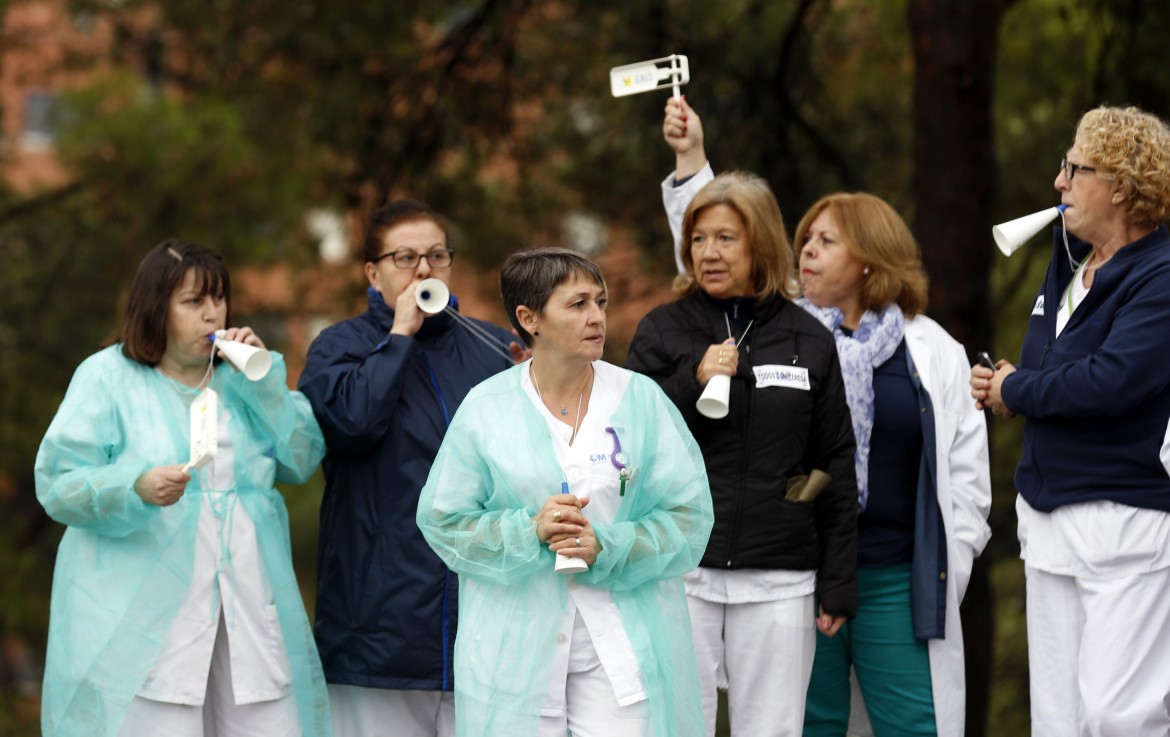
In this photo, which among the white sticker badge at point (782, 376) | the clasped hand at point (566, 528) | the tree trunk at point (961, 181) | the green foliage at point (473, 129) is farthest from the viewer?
the green foliage at point (473, 129)

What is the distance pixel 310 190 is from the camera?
12.2 metres

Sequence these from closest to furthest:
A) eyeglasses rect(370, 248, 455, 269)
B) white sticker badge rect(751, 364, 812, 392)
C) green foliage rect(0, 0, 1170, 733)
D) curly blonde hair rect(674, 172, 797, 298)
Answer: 1. white sticker badge rect(751, 364, 812, 392)
2. curly blonde hair rect(674, 172, 797, 298)
3. eyeglasses rect(370, 248, 455, 269)
4. green foliage rect(0, 0, 1170, 733)

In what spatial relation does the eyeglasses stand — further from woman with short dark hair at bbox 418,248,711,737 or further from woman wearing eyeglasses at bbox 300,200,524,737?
woman with short dark hair at bbox 418,248,711,737

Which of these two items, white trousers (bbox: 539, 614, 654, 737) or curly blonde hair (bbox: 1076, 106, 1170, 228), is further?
curly blonde hair (bbox: 1076, 106, 1170, 228)

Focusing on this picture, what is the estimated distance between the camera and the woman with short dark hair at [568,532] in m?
3.81

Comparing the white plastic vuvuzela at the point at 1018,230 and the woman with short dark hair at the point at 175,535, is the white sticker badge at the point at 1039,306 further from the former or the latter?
the woman with short dark hair at the point at 175,535

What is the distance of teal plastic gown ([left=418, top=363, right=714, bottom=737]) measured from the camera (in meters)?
3.81

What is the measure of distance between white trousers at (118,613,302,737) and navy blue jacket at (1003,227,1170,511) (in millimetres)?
2322

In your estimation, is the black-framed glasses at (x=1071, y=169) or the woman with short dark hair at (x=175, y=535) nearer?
the black-framed glasses at (x=1071, y=169)

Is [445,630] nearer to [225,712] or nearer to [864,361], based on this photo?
[225,712]

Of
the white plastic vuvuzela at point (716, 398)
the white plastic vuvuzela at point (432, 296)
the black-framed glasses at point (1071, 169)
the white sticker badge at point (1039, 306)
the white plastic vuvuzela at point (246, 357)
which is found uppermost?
the black-framed glasses at point (1071, 169)

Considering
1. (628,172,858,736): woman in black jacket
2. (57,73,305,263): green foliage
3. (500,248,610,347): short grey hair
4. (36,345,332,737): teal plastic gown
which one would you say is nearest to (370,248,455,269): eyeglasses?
(36,345,332,737): teal plastic gown

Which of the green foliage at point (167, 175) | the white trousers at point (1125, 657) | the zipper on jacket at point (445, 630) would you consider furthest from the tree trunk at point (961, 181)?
the green foliage at point (167, 175)

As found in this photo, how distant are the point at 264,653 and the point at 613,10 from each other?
6029mm
